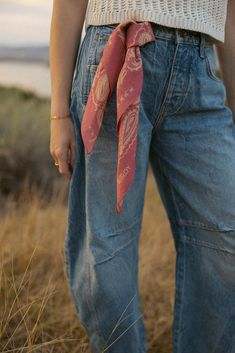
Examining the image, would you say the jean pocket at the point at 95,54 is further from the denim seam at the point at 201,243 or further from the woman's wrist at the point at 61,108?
the denim seam at the point at 201,243

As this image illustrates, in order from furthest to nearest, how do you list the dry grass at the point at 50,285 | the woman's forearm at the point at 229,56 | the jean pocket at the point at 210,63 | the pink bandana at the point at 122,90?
the dry grass at the point at 50,285 → the woman's forearm at the point at 229,56 → the jean pocket at the point at 210,63 → the pink bandana at the point at 122,90

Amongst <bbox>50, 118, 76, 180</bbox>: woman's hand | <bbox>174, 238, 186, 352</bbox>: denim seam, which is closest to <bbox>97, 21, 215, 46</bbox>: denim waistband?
<bbox>50, 118, 76, 180</bbox>: woman's hand

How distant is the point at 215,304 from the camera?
60.1 inches

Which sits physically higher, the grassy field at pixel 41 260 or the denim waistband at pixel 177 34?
the denim waistband at pixel 177 34

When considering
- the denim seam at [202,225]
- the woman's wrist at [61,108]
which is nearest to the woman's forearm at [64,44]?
the woman's wrist at [61,108]

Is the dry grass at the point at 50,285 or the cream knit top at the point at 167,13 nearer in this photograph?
the cream knit top at the point at 167,13

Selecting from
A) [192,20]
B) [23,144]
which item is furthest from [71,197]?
[23,144]

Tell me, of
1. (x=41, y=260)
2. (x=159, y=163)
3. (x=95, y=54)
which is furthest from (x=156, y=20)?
(x=41, y=260)

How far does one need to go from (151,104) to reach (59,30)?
31 cm

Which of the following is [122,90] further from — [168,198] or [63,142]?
[168,198]

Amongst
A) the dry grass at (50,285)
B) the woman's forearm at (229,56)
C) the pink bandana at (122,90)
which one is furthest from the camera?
the dry grass at (50,285)

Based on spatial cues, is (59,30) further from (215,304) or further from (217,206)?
(215,304)

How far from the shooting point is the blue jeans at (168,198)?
1360mm

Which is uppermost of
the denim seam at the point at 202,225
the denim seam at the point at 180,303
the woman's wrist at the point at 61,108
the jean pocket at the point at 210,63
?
the jean pocket at the point at 210,63
